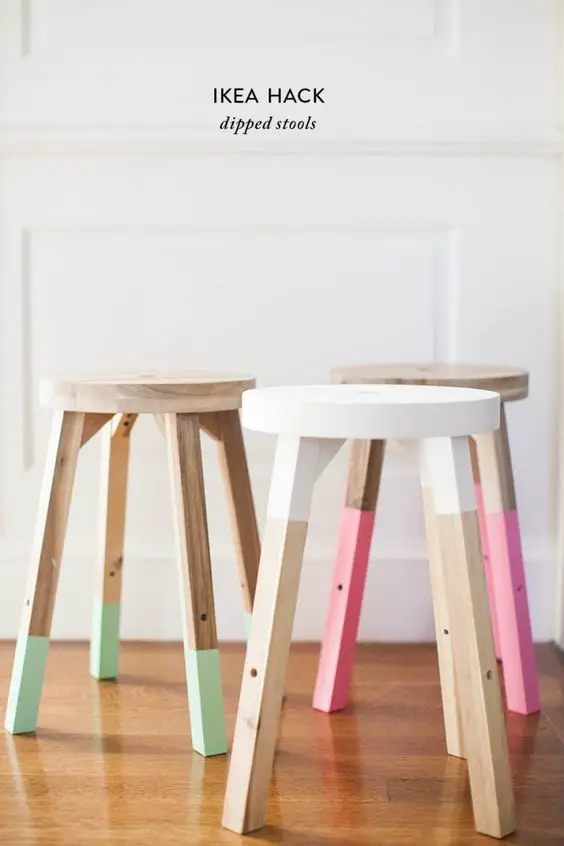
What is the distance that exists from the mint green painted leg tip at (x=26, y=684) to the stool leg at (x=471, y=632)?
0.54 m

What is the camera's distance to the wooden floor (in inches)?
41.1

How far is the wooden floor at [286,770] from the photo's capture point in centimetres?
104

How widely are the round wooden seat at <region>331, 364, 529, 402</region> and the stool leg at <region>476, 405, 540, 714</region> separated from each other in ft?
0.17

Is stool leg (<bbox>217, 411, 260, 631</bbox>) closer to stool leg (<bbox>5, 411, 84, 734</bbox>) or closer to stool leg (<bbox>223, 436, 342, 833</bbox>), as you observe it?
stool leg (<bbox>5, 411, 84, 734</bbox>)

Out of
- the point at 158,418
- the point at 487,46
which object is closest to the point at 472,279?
the point at 487,46

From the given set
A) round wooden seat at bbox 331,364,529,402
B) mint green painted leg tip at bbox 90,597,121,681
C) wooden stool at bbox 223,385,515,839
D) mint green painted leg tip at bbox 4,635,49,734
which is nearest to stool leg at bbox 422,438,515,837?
wooden stool at bbox 223,385,515,839

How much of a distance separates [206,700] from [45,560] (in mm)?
261

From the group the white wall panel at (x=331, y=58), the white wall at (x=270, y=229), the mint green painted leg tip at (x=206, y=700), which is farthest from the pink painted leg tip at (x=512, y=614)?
the white wall panel at (x=331, y=58)

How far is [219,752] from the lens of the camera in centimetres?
125

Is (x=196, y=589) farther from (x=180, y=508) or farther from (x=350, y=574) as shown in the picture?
(x=350, y=574)

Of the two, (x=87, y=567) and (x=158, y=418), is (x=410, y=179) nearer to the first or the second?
(x=158, y=418)

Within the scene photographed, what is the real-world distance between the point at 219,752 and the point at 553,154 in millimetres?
1044

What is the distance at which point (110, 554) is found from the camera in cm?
153

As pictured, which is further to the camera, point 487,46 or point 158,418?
point 487,46
